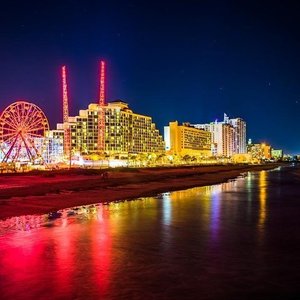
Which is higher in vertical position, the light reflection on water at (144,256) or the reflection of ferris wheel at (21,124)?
the reflection of ferris wheel at (21,124)

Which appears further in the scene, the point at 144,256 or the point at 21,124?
the point at 21,124

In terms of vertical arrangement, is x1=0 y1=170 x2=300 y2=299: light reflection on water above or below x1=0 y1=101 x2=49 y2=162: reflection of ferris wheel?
below

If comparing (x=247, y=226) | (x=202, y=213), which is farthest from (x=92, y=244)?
(x=202, y=213)

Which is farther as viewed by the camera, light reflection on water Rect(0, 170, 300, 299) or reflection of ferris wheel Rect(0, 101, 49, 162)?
reflection of ferris wheel Rect(0, 101, 49, 162)

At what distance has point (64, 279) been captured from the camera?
35.6ft

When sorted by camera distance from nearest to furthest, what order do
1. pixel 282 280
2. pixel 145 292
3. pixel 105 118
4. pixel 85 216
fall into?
pixel 145 292 < pixel 282 280 < pixel 85 216 < pixel 105 118

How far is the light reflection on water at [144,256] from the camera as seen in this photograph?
1014 cm

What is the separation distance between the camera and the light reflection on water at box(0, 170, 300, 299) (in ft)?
33.3

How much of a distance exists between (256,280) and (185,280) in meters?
1.74

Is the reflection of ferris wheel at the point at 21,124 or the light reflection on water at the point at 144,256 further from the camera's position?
the reflection of ferris wheel at the point at 21,124

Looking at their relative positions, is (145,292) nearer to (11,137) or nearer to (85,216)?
(85,216)

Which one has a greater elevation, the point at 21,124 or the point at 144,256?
the point at 21,124

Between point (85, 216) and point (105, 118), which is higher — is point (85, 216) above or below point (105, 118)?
below

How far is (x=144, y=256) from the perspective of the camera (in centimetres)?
1334
